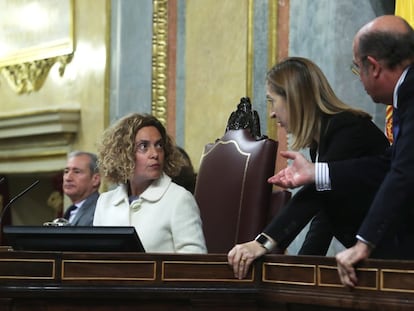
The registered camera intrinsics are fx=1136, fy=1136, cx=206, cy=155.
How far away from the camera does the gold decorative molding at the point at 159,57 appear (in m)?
6.74

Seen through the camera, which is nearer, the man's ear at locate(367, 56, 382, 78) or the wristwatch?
the man's ear at locate(367, 56, 382, 78)

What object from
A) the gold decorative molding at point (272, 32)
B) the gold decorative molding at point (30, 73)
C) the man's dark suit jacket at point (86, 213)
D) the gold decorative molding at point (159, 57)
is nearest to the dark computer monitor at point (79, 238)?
the man's dark suit jacket at point (86, 213)

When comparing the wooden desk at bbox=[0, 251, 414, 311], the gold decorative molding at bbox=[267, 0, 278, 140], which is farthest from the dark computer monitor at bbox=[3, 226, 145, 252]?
the gold decorative molding at bbox=[267, 0, 278, 140]

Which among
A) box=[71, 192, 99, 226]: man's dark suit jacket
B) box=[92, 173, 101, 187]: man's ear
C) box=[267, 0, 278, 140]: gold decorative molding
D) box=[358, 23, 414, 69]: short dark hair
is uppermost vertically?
box=[267, 0, 278, 140]: gold decorative molding

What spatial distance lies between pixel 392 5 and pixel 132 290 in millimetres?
2845

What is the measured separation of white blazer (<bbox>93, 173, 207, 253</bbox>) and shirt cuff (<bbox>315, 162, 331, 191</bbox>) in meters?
0.85

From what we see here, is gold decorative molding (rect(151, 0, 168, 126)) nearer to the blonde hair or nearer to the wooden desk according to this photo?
the blonde hair

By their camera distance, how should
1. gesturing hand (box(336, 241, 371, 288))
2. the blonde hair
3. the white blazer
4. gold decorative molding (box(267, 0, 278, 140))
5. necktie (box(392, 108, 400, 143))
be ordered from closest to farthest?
gesturing hand (box(336, 241, 371, 288)) → necktie (box(392, 108, 400, 143)) → the blonde hair → the white blazer → gold decorative molding (box(267, 0, 278, 140))

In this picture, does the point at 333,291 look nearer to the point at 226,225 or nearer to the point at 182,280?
the point at 182,280

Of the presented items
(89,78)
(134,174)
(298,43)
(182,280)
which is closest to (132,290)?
(182,280)

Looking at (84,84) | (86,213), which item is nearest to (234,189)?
(86,213)

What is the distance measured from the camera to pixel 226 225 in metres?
4.01

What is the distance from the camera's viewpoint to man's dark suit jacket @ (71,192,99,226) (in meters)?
4.97

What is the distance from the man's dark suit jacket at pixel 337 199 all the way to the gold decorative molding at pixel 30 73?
489 cm
